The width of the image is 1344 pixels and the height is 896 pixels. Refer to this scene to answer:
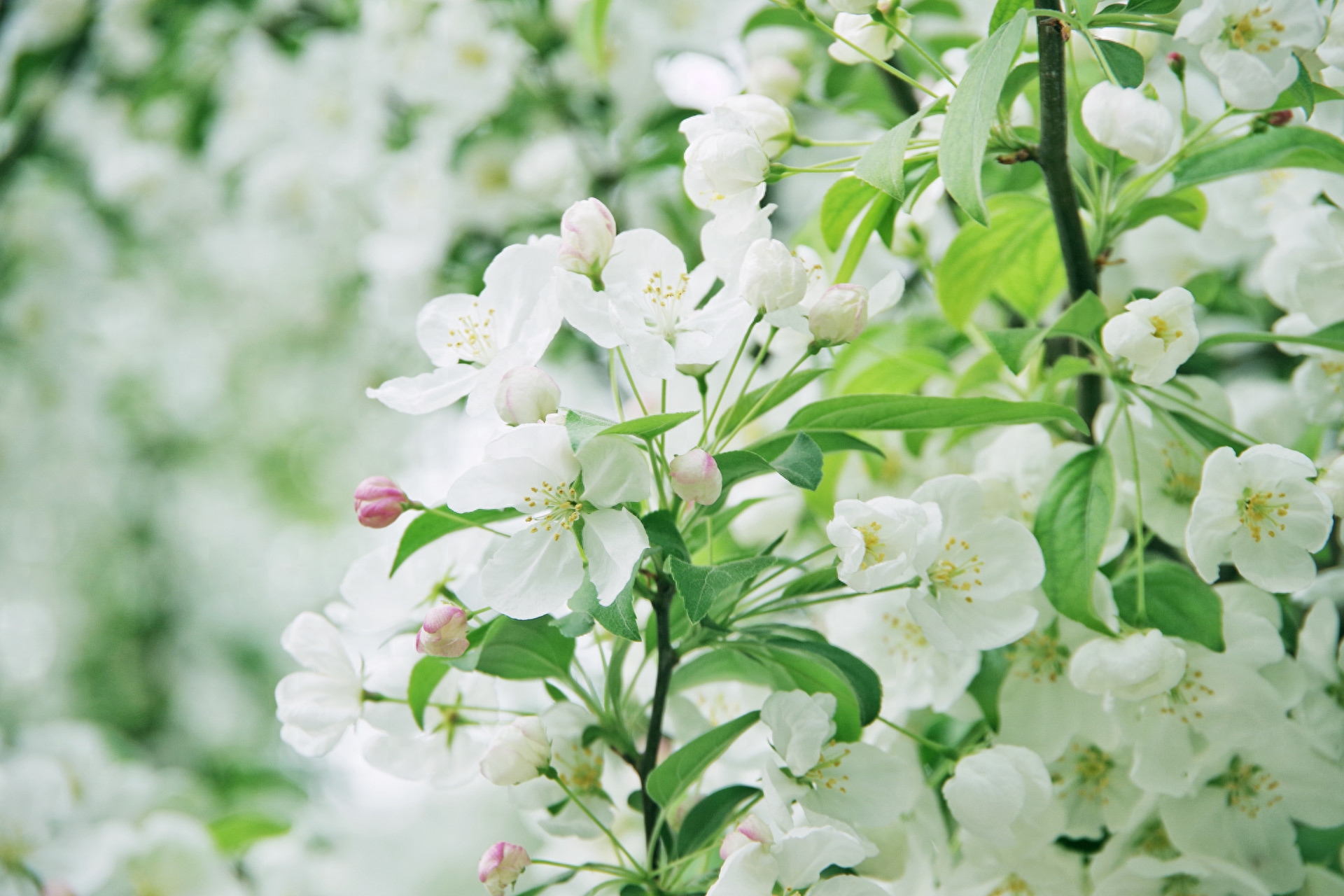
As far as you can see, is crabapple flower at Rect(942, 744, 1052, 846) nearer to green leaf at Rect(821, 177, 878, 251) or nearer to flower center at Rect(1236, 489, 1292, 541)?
flower center at Rect(1236, 489, 1292, 541)

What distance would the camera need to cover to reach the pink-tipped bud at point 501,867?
2.58 ft

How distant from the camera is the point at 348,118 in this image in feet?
7.25

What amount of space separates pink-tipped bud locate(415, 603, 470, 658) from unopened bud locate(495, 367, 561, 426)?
15 cm

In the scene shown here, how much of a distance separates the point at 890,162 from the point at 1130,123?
0.62 feet

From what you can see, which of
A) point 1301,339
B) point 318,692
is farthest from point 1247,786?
point 318,692

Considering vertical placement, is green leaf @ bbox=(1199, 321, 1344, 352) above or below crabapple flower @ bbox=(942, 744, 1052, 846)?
above

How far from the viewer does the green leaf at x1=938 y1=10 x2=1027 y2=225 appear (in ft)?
2.26

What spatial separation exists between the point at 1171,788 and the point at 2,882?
1.34 meters

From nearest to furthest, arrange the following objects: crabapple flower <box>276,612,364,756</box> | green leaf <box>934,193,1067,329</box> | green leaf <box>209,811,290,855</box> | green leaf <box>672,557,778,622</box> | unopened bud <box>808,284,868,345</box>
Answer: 1. green leaf <box>672,557,778,622</box>
2. unopened bud <box>808,284,868,345</box>
3. crabapple flower <box>276,612,364,756</box>
4. green leaf <box>934,193,1067,329</box>
5. green leaf <box>209,811,290,855</box>

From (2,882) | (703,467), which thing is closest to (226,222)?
(2,882)

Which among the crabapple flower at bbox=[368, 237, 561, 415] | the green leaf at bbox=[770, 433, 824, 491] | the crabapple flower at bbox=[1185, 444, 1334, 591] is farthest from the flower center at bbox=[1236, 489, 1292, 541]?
the crabapple flower at bbox=[368, 237, 561, 415]

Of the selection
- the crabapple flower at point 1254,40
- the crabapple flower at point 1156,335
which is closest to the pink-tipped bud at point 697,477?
the crabapple flower at point 1156,335

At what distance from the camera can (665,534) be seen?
76 centimetres

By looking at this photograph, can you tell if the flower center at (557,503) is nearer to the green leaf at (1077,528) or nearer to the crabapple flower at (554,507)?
the crabapple flower at (554,507)
